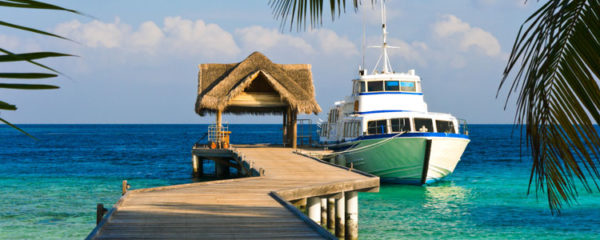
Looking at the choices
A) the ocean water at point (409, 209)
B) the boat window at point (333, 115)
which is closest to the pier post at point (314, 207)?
the ocean water at point (409, 209)

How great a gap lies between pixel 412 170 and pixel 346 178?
437 inches

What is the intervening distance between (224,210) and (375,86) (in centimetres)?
1928

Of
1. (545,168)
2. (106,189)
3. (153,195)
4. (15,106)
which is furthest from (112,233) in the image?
(106,189)

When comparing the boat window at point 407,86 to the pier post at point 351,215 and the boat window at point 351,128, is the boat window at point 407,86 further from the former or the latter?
the pier post at point 351,215

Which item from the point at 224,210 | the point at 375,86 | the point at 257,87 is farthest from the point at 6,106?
the point at 257,87

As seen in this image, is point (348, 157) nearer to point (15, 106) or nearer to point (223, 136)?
point (223, 136)

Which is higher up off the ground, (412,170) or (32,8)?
(32,8)

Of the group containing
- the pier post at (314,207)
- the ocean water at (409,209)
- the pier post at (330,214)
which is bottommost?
the ocean water at (409,209)

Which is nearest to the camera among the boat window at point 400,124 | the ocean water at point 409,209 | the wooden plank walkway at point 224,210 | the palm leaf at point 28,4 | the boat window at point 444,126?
the palm leaf at point 28,4

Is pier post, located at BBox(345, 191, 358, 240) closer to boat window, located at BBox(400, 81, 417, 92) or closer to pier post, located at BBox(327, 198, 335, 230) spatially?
pier post, located at BBox(327, 198, 335, 230)

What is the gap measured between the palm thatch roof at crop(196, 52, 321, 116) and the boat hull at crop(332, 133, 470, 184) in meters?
3.17

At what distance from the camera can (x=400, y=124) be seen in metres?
24.8

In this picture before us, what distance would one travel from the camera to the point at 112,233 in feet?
22.6

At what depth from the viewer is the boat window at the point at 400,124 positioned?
24.6 meters
